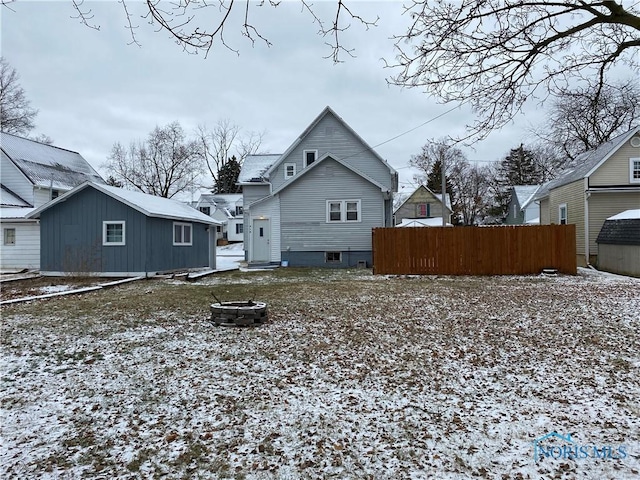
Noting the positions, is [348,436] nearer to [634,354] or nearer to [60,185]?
[634,354]

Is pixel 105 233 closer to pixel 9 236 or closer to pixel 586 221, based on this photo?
pixel 9 236

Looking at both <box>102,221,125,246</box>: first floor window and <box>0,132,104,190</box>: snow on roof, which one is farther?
<box>0,132,104,190</box>: snow on roof

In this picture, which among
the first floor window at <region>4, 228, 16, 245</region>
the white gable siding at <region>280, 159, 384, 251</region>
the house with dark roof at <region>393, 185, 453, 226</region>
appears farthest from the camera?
the house with dark roof at <region>393, 185, 453, 226</region>

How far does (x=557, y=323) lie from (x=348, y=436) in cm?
558

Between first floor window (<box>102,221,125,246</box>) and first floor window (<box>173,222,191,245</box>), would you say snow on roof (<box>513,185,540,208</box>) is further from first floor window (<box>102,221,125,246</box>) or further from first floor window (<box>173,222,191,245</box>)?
first floor window (<box>102,221,125,246</box>)

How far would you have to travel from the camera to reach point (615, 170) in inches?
725

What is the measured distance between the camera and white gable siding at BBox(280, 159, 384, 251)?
19.9 meters

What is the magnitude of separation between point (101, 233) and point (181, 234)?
10.7 ft

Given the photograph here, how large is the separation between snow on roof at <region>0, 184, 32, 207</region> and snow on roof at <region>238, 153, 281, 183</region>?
38.9 feet

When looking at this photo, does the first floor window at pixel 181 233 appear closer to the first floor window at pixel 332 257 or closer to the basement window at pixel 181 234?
the basement window at pixel 181 234

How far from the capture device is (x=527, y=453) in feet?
10.6

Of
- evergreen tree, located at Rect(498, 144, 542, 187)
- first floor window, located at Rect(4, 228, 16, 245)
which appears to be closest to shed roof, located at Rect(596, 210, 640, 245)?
first floor window, located at Rect(4, 228, 16, 245)

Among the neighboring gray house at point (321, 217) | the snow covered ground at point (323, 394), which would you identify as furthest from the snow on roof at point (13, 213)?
the snow covered ground at point (323, 394)

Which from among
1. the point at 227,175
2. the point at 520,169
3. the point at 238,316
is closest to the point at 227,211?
the point at 227,175
